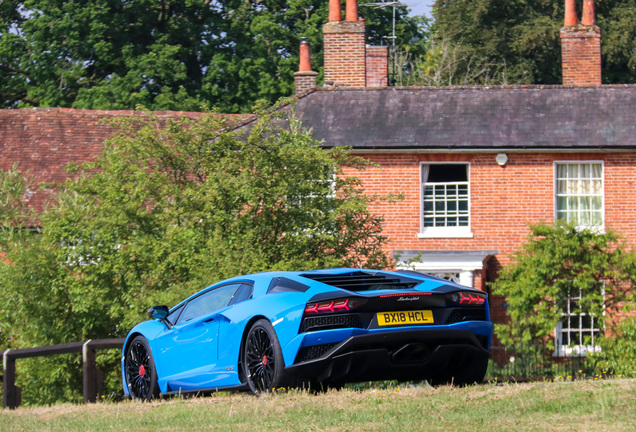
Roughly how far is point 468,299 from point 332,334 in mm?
A: 1424

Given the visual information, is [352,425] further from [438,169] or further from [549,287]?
[438,169]

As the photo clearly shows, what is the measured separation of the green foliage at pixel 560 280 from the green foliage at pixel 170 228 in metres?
7.15

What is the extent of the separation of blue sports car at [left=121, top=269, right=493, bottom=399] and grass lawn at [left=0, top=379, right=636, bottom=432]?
0.23 m

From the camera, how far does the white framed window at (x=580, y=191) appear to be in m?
24.3

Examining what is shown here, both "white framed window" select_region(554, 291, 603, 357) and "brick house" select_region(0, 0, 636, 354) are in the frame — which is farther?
"brick house" select_region(0, 0, 636, 354)

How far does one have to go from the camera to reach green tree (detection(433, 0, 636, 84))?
1596 inches

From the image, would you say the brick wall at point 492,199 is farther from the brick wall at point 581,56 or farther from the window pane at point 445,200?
the brick wall at point 581,56

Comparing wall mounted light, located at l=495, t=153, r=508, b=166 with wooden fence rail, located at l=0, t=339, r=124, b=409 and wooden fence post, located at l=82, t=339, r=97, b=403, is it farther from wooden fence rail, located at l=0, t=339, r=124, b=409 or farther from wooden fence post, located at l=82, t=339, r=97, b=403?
wooden fence post, located at l=82, t=339, r=97, b=403

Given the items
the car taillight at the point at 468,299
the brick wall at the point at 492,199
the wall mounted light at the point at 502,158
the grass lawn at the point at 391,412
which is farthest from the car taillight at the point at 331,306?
the wall mounted light at the point at 502,158

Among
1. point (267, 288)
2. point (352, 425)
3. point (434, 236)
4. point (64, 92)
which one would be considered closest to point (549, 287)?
point (434, 236)

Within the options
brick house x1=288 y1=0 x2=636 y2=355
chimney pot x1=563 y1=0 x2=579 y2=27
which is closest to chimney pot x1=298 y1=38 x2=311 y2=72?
brick house x1=288 y1=0 x2=636 y2=355

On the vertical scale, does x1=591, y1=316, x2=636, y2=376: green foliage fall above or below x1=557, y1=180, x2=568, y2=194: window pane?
below

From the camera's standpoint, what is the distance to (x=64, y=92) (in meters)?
40.3

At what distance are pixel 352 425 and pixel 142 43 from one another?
3779 centimetres
